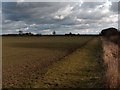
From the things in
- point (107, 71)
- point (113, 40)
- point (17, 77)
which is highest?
point (113, 40)

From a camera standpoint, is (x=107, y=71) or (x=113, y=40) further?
(x=113, y=40)

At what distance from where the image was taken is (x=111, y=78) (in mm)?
10562

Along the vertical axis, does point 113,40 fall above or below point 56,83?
above

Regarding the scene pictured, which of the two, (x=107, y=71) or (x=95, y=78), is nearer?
(x=107, y=71)

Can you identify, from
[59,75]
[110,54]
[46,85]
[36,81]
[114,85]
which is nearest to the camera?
[114,85]

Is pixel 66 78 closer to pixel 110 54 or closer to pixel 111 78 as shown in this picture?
pixel 110 54

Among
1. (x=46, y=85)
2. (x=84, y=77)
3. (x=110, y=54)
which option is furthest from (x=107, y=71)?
(x=84, y=77)

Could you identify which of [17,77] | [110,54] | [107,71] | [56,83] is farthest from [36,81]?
[107,71]

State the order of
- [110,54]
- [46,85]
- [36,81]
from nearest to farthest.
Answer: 1. [110,54]
2. [46,85]
3. [36,81]

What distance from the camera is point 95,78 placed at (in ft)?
50.6

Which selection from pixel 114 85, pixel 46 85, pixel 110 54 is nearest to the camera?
pixel 114 85

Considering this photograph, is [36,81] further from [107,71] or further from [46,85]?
[107,71]

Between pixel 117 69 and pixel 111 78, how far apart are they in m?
0.64

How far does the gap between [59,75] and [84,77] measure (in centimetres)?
172
